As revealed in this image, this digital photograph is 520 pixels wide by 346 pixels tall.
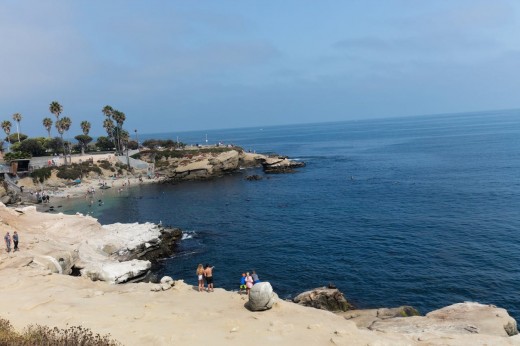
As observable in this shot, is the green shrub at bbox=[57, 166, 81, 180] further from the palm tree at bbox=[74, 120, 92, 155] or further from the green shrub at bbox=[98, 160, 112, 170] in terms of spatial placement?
the palm tree at bbox=[74, 120, 92, 155]

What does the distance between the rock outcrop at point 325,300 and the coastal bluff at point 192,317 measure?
Answer: 2.81 ft

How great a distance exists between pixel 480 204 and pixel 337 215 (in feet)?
62.2

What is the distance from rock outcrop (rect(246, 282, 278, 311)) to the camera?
18672 mm

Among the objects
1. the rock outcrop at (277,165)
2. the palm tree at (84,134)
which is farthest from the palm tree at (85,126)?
the rock outcrop at (277,165)

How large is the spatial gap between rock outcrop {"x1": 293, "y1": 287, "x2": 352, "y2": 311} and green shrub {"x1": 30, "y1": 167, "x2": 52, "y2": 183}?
7148 cm

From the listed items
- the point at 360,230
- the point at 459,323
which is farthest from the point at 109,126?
the point at 459,323

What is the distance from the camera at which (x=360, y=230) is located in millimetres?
44594

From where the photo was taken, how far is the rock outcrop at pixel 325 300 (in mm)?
25906

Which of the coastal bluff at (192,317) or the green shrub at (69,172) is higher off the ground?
the green shrub at (69,172)

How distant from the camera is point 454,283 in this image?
97.2ft

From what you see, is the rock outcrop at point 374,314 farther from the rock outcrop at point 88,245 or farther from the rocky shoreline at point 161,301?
the rock outcrop at point 88,245

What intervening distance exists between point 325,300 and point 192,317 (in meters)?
11.2

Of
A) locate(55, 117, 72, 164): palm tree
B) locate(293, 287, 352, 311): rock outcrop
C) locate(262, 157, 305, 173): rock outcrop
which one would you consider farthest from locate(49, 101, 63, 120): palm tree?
locate(293, 287, 352, 311): rock outcrop

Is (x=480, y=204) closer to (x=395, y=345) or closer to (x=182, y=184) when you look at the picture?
(x=395, y=345)
